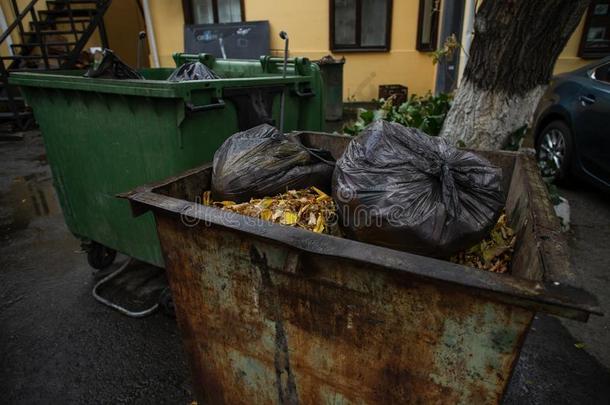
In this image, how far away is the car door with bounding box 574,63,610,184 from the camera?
12.8 feet

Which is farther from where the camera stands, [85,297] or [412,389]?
→ [85,297]

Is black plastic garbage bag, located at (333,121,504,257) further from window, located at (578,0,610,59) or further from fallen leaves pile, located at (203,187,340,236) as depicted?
window, located at (578,0,610,59)

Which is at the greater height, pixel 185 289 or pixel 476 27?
pixel 476 27

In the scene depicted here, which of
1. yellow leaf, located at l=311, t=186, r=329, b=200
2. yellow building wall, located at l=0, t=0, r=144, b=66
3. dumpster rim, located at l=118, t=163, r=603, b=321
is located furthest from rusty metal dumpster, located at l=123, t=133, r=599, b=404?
yellow building wall, located at l=0, t=0, r=144, b=66

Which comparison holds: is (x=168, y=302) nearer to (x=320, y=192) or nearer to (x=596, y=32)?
(x=320, y=192)

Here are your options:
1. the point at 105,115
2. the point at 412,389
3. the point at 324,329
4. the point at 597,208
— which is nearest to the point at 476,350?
the point at 412,389

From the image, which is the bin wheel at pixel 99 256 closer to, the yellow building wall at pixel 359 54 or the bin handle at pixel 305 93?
the bin handle at pixel 305 93

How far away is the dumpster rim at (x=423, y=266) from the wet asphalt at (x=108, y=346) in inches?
54.0

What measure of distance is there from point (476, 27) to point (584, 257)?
84.6 inches

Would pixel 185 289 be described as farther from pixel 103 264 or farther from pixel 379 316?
pixel 103 264

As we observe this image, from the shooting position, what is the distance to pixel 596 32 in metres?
7.07

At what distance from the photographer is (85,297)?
2961mm

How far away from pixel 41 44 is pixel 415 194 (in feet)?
32.4

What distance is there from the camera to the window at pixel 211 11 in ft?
32.2
